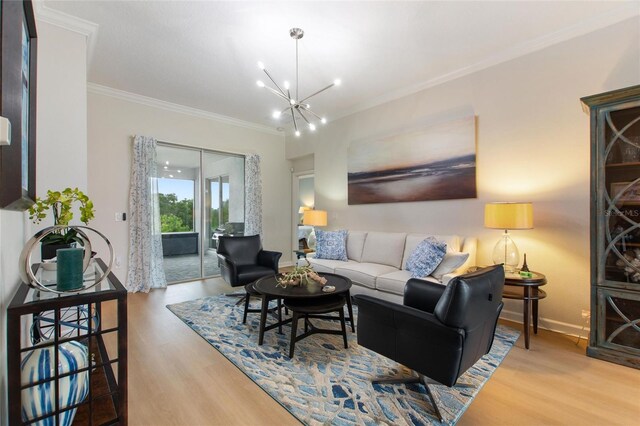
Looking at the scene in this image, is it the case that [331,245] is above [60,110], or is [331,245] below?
below

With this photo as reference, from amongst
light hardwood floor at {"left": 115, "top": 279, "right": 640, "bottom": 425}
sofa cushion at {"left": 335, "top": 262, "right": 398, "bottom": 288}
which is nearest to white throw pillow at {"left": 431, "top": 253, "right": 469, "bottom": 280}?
sofa cushion at {"left": 335, "top": 262, "right": 398, "bottom": 288}

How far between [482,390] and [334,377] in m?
1.06

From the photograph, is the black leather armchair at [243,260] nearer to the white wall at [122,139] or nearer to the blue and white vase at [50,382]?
the white wall at [122,139]

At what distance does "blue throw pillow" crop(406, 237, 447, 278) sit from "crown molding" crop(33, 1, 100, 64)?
4186mm

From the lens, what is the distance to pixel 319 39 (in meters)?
3.04

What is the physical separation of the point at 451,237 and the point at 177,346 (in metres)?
3.28

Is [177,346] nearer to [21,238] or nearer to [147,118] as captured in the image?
[21,238]

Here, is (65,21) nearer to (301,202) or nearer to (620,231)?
(301,202)

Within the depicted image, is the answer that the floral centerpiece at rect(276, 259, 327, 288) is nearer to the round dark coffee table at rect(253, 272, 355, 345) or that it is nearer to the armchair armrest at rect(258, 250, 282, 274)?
the round dark coffee table at rect(253, 272, 355, 345)

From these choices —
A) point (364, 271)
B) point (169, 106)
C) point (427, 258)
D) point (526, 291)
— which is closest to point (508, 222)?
point (526, 291)

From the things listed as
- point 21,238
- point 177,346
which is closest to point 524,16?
point 21,238

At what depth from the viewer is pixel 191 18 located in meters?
2.72

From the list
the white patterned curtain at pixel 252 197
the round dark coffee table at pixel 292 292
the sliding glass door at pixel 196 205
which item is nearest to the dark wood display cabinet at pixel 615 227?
the round dark coffee table at pixel 292 292

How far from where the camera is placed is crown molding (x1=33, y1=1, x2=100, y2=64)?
8.44ft
